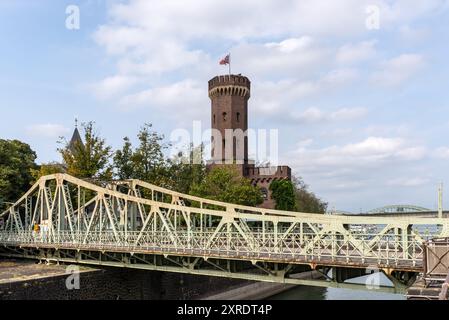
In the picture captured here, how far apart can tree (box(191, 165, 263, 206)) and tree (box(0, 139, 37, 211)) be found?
17.5 m

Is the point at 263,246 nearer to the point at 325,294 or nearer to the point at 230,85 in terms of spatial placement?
the point at 325,294

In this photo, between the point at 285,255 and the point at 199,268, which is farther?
the point at 199,268

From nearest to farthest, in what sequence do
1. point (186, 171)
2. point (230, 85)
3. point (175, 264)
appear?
1. point (175, 264)
2. point (186, 171)
3. point (230, 85)

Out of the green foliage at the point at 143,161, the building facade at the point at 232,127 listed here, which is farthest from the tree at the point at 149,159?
the building facade at the point at 232,127

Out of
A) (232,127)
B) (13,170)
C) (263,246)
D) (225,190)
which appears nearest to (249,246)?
(263,246)

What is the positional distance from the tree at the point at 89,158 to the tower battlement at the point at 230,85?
1128 inches

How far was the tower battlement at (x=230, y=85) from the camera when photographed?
2763 inches

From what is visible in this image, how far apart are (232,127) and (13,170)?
31.7 metres

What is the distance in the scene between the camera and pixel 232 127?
69062mm

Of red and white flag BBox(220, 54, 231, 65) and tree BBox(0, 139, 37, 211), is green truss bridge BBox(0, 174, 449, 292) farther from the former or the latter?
red and white flag BBox(220, 54, 231, 65)

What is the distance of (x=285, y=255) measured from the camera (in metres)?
20.0

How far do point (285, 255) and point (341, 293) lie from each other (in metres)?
21.5
